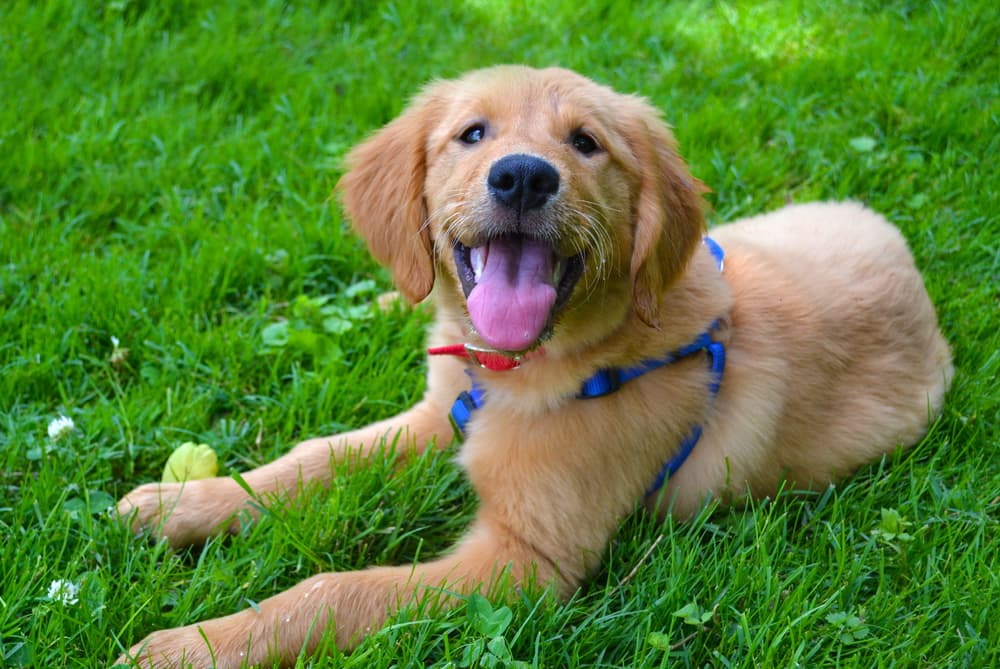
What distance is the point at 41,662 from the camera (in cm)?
207

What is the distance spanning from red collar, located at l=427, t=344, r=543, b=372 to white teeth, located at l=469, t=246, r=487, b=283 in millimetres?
211

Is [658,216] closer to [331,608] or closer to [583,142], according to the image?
[583,142]

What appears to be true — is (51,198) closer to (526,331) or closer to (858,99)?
(526,331)

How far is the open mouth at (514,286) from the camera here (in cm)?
237

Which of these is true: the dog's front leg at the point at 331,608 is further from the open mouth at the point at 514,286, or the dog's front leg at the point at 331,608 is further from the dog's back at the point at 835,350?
the dog's back at the point at 835,350

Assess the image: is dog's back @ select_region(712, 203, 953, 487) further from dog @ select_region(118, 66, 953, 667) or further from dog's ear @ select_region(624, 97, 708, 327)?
dog's ear @ select_region(624, 97, 708, 327)

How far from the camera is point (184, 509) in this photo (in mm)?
2586

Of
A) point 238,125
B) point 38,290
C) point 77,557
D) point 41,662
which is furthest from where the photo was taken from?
point 238,125

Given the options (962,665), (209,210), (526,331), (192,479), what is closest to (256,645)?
(192,479)

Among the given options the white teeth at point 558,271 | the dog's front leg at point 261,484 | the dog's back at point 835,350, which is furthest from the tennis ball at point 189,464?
the dog's back at point 835,350

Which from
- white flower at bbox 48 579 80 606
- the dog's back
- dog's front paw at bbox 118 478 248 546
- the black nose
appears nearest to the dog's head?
the black nose

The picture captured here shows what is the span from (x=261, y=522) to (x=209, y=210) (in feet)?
6.11

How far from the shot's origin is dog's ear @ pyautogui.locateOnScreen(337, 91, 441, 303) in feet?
8.59

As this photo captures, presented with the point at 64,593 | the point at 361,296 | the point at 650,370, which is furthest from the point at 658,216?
the point at 64,593
